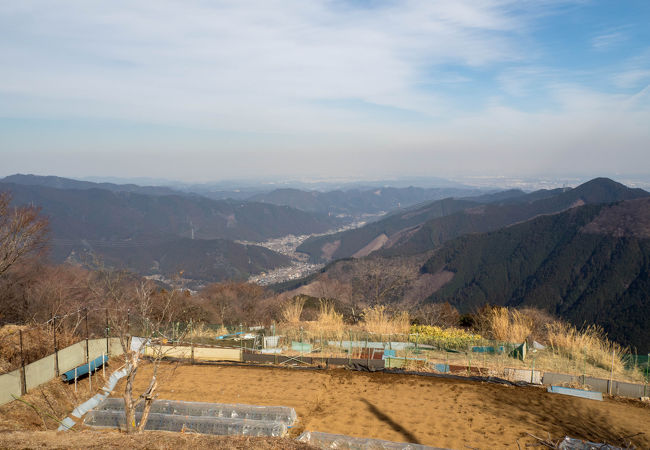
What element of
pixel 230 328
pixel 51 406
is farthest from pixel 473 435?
pixel 230 328

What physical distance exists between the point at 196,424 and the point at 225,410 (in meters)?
0.99

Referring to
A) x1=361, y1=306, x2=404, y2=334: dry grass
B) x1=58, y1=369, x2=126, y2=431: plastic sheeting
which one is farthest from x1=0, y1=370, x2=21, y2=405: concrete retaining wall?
x1=361, y1=306, x2=404, y2=334: dry grass

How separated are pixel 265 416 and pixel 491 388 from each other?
7.32 m

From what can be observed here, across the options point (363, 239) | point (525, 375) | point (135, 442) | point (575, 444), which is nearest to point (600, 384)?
point (525, 375)

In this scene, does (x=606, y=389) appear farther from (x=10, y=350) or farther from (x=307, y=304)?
(x=307, y=304)

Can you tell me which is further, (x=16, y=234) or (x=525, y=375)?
(x=16, y=234)

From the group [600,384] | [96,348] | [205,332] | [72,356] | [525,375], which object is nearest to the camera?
[600,384]

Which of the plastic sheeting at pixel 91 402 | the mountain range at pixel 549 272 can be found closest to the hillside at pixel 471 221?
the mountain range at pixel 549 272

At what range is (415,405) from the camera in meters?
12.2

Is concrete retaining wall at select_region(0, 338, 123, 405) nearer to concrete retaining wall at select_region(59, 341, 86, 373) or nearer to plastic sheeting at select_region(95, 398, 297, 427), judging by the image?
concrete retaining wall at select_region(59, 341, 86, 373)

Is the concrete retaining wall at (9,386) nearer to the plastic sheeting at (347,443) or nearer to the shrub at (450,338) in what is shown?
the plastic sheeting at (347,443)

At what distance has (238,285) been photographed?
38406mm

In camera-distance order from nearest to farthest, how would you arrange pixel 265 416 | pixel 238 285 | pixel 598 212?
pixel 265 416 → pixel 238 285 → pixel 598 212

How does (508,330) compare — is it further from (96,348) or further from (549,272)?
(549,272)
